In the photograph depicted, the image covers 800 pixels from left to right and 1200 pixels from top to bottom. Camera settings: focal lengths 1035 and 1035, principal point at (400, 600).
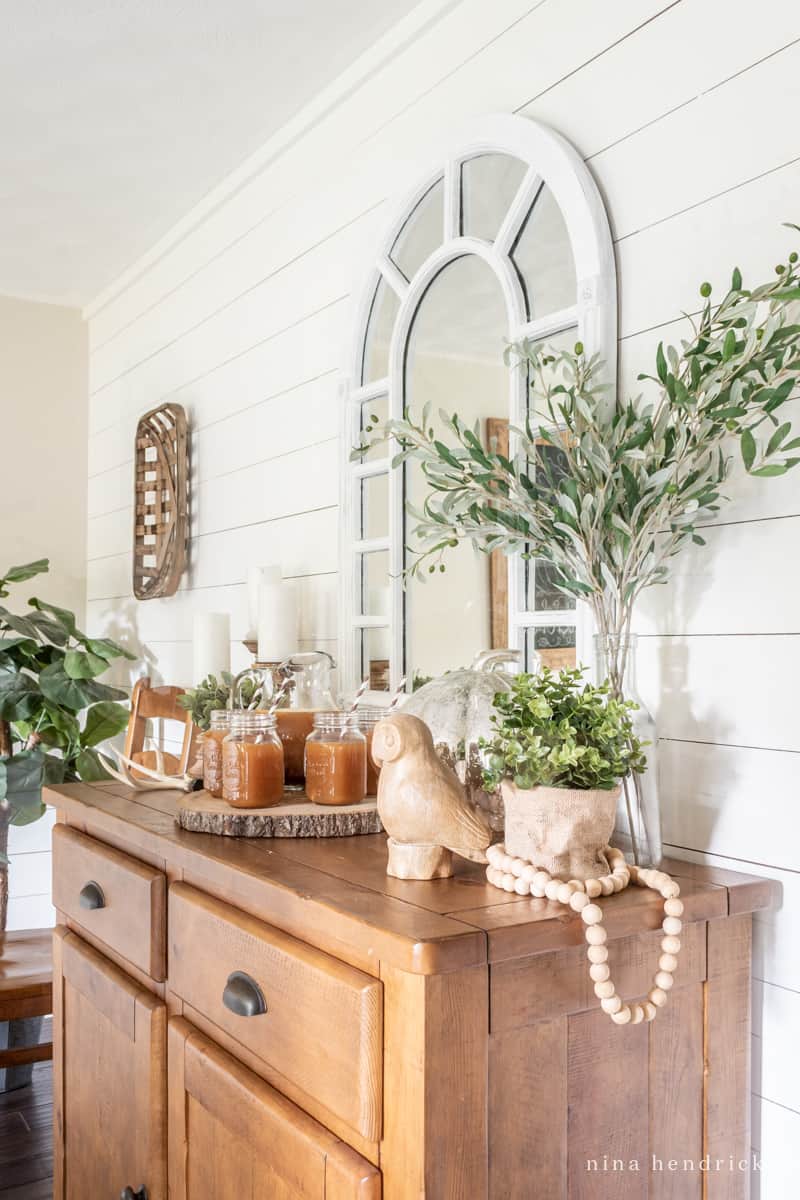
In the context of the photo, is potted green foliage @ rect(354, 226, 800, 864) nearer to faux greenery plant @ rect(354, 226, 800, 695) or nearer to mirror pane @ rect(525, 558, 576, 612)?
faux greenery plant @ rect(354, 226, 800, 695)

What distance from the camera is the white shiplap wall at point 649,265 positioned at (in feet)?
4.03

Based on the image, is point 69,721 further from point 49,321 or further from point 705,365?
point 705,365

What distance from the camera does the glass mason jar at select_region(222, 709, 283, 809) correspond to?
1.45 m

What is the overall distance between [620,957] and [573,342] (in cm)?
87

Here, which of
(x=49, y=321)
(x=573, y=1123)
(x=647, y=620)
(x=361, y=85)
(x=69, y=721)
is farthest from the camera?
(x=49, y=321)

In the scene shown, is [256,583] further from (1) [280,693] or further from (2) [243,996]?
(2) [243,996]

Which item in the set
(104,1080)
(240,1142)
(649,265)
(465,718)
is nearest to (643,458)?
(649,265)

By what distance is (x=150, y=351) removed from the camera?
125 inches

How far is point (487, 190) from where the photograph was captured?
1.70 m

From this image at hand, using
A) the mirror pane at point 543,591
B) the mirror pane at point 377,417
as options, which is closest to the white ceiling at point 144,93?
the mirror pane at point 377,417

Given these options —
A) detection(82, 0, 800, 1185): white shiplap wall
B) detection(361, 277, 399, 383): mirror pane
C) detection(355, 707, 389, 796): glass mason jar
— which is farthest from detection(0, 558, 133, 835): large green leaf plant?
detection(355, 707, 389, 796): glass mason jar

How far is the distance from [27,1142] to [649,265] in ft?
7.90

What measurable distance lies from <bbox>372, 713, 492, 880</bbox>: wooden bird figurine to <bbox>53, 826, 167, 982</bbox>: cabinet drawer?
0.47 meters

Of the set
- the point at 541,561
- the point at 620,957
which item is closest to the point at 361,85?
the point at 541,561
